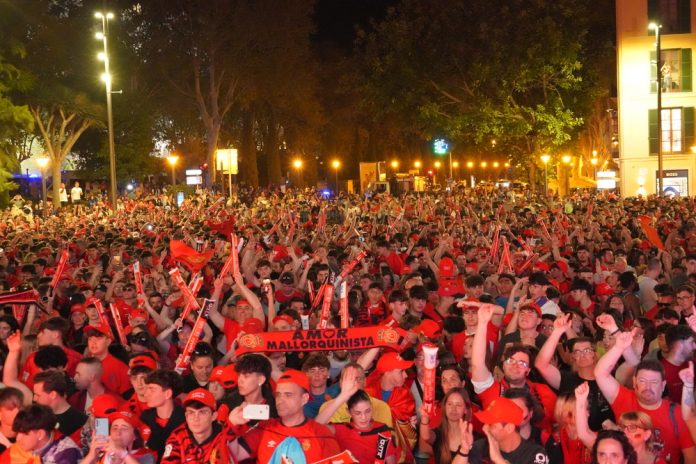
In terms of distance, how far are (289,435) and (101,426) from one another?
47.3 inches

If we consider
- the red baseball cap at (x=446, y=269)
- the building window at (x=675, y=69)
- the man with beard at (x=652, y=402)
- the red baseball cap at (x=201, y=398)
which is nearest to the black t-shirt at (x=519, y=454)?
the man with beard at (x=652, y=402)

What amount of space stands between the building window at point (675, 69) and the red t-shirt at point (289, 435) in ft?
135

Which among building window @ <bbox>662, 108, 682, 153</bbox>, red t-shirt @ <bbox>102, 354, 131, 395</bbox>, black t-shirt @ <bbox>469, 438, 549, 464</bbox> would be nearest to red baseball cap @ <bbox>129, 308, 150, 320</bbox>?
red t-shirt @ <bbox>102, 354, 131, 395</bbox>

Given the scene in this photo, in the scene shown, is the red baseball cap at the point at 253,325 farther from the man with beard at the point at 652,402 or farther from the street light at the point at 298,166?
the street light at the point at 298,166

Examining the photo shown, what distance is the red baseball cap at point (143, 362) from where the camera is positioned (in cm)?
687

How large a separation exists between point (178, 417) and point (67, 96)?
121 feet

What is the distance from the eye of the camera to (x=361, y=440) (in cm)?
590

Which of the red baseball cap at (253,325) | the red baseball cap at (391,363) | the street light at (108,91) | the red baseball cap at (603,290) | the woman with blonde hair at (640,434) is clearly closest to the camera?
the woman with blonde hair at (640,434)

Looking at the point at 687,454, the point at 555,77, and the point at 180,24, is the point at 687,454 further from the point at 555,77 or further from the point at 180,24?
the point at 180,24

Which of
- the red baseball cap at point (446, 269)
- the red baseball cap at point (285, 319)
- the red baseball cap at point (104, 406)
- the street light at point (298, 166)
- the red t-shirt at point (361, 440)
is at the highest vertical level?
the street light at point (298, 166)

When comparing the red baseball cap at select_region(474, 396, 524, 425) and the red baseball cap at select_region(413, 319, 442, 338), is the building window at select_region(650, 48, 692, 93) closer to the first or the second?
the red baseball cap at select_region(413, 319, 442, 338)

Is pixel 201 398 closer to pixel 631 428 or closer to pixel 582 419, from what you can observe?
pixel 582 419

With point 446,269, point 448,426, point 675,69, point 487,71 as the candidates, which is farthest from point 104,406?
point 675,69

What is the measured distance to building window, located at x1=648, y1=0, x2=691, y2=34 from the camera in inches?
1710
